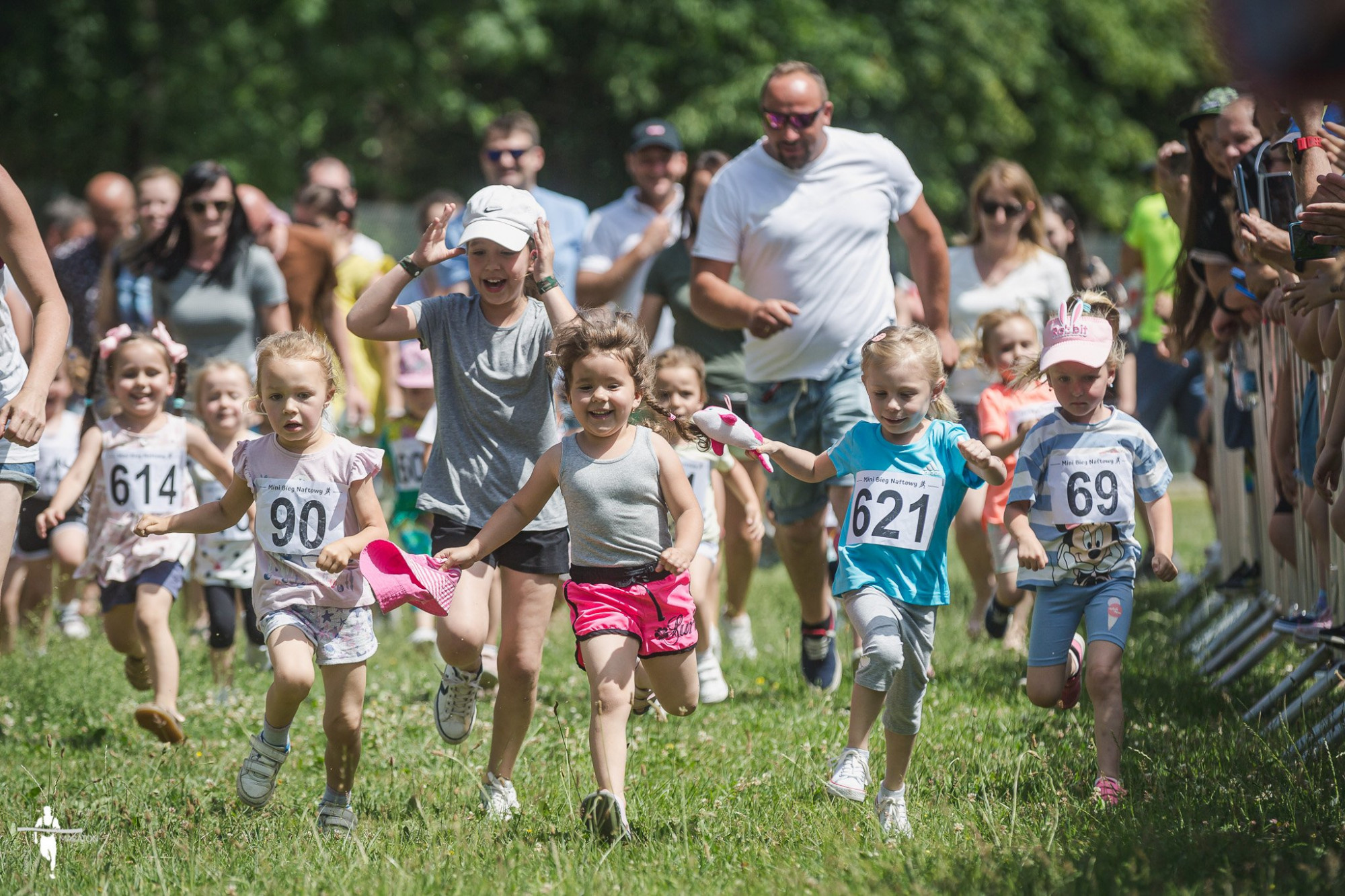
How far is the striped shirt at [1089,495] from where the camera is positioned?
5098mm

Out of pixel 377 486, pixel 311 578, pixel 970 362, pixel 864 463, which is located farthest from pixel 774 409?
pixel 377 486

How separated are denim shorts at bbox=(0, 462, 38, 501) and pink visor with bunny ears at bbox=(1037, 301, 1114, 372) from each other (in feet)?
10.8

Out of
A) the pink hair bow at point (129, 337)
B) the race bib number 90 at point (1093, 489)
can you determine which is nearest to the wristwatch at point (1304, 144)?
the race bib number 90 at point (1093, 489)

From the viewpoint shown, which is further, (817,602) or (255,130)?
(255,130)

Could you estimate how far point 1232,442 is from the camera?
7.67 meters

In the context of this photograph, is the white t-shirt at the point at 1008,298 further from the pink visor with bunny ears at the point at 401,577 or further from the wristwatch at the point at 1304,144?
the pink visor with bunny ears at the point at 401,577

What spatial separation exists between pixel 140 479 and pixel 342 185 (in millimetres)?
4826

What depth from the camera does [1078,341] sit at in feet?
16.9

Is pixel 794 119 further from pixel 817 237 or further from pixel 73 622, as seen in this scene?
pixel 73 622

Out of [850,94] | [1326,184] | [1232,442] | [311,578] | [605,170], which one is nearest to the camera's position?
[1326,184]

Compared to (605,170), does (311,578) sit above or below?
below

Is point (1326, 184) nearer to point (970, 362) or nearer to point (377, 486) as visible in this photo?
point (970, 362)

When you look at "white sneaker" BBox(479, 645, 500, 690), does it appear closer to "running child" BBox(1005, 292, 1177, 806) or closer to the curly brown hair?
the curly brown hair

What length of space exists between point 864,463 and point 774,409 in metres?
2.03
